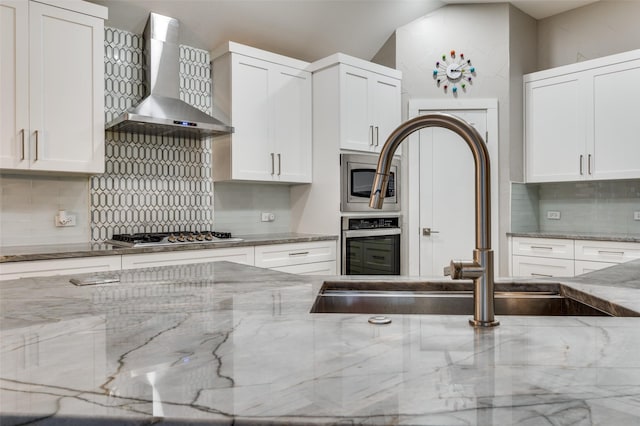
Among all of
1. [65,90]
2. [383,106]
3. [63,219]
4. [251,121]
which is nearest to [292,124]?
[251,121]

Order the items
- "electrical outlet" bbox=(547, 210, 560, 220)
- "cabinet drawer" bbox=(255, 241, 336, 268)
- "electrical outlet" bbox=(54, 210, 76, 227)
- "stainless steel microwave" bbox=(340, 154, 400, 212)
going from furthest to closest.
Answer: "electrical outlet" bbox=(547, 210, 560, 220), "stainless steel microwave" bbox=(340, 154, 400, 212), "cabinet drawer" bbox=(255, 241, 336, 268), "electrical outlet" bbox=(54, 210, 76, 227)

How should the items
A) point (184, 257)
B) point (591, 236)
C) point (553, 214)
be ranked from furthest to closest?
point (553, 214) < point (591, 236) < point (184, 257)

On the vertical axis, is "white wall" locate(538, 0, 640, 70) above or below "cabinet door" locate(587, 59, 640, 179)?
above

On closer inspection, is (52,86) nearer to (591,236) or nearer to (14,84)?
(14,84)

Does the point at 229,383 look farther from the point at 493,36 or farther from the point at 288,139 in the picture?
the point at 493,36

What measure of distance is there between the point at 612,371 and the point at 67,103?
3041 millimetres

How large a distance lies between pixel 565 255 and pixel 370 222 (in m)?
1.60

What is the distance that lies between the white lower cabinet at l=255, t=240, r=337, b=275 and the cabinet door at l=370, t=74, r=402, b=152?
3.38 ft

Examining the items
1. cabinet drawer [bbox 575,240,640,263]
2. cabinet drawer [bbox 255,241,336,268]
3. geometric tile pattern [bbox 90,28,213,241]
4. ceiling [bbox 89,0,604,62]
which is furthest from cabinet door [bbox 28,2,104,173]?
cabinet drawer [bbox 575,240,640,263]

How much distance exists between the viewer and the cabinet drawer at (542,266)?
12.2 ft

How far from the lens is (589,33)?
4.16 metres

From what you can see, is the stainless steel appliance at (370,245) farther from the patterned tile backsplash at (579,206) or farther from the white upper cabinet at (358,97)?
the patterned tile backsplash at (579,206)

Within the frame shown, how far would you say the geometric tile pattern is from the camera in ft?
10.6

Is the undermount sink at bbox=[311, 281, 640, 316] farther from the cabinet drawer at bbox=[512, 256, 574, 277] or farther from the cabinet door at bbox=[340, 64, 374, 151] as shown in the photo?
the cabinet drawer at bbox=[512, 256, 574, 277]
